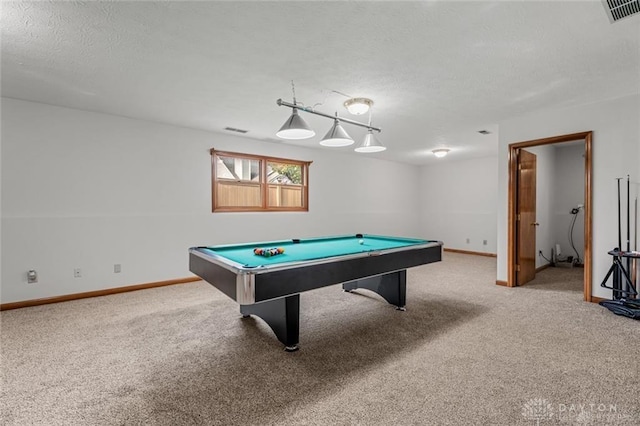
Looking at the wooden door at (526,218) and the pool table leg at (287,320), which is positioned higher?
the wooden door at (526,218)

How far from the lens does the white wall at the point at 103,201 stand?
11.4ft

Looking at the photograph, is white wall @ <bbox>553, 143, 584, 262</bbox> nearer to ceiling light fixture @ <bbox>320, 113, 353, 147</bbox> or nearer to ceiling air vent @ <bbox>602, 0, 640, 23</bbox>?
ceiling air vent @ <bbox>602, 0, 640, 23</bbox>

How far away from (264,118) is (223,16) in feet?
7.10

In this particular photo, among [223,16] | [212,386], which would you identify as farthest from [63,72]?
[212,386]

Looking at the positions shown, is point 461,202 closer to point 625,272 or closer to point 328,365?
point 625,272

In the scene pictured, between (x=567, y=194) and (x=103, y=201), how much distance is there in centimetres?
804

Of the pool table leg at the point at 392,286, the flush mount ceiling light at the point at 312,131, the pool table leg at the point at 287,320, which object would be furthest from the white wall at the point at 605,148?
the pool table leg at the point at 287,320

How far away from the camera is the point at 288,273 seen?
2.06 metres

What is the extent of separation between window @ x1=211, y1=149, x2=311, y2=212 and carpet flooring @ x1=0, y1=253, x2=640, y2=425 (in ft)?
6.80

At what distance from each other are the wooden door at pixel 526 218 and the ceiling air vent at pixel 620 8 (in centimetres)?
258

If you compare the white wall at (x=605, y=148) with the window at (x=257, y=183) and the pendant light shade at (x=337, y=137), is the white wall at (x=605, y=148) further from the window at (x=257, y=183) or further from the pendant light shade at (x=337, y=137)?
the window at (x=257, y=183)

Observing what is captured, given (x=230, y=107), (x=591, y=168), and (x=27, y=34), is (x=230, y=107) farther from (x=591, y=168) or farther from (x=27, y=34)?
(x=591, y=168)

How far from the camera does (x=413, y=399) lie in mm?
1768

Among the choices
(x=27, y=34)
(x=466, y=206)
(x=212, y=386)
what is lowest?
(x=212, y=386)
